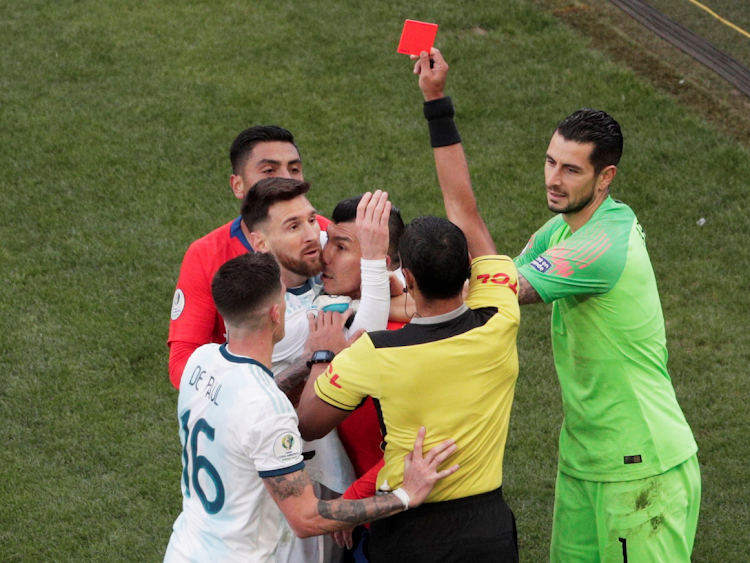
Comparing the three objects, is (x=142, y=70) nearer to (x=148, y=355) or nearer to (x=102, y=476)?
(x=148, y=355)

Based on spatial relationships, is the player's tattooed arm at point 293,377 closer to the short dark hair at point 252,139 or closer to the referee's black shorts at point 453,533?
the referee's black shorts at point 453,533

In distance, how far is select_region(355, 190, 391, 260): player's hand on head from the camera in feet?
12.2

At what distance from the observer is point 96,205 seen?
397 inches

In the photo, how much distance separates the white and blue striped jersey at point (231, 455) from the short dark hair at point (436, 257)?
71cm

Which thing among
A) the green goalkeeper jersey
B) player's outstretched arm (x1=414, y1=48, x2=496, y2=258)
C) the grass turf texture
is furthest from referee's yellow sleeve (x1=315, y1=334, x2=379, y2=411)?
the grass turf texture

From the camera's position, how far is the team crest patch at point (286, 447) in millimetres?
3299

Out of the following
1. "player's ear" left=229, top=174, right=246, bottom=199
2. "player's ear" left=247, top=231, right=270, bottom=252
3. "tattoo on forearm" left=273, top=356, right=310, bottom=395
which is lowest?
"tattoo on forearm" left=273, top=356, right=310, bottom=395

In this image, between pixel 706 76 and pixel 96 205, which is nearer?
pixel 96 205

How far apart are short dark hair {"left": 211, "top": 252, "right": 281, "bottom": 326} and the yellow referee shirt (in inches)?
14.8

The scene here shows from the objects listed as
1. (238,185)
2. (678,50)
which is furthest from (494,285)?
(678,50)

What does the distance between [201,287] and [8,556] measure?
9.04ft

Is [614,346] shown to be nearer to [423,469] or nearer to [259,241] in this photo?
[423,469]

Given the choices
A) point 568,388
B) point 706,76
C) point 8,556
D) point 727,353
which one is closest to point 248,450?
point 568,388

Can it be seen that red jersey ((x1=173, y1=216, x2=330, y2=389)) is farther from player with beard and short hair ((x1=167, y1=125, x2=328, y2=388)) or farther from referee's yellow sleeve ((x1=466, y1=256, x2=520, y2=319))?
referee's yellow sleeve ((x1=466, y1=256, x2=520, y2=319))
